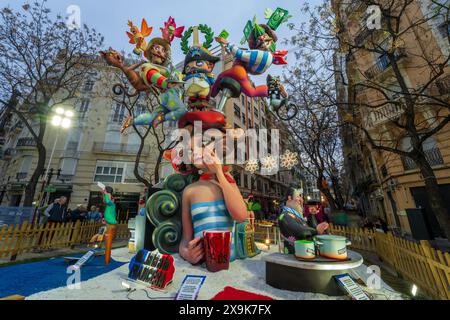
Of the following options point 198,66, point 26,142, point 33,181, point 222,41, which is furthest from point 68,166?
point 222,41

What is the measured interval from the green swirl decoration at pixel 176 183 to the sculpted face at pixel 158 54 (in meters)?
3.34

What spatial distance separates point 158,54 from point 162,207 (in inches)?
168

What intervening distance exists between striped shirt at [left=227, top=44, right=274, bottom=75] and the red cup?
157 inches

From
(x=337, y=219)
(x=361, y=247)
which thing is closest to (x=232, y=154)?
(x=361, y=247)

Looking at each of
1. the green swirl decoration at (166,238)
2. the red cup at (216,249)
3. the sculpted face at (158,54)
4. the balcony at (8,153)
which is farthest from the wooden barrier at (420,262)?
the balcony at (8,153)

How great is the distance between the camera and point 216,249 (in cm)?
376

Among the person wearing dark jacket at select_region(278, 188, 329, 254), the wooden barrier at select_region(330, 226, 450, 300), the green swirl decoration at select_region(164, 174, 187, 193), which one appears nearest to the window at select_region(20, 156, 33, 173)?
the green swirl decoration at select_region(164, 174, 187, 193)

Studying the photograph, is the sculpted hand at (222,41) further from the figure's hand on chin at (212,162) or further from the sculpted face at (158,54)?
the figure's hand on chin at (212,162)

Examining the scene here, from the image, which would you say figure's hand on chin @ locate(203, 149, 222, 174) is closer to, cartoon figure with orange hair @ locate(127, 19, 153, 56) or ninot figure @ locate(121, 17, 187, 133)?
ninot figure @ locate(121, 17, 187, 133)

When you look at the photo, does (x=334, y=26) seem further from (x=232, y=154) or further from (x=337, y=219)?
(x=337, y=219)

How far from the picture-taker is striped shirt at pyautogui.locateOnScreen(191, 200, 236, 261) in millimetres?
4117

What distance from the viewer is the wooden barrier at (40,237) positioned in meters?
5.57
